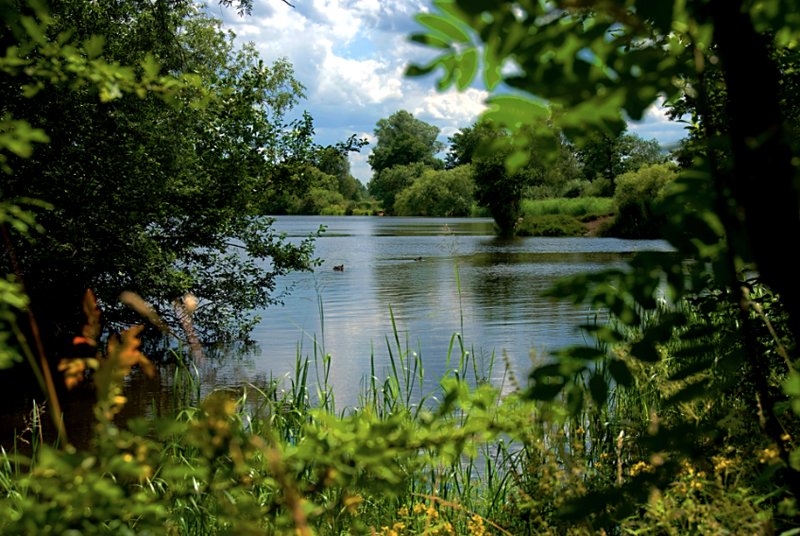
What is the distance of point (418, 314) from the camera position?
14023 millimetres

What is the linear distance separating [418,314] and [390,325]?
1309mm

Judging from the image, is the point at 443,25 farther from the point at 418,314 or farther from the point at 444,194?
the point at 444,194

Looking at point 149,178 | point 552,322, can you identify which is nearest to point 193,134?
point 149,178

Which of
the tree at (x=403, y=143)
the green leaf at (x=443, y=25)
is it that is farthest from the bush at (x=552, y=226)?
the tree at (x=403, y=143)

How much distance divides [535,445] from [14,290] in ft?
7.32

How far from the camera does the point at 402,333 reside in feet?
39.8

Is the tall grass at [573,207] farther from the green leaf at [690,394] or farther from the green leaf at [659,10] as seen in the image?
the green leaf at [659,10]

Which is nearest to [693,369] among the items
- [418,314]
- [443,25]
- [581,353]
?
[581,353]

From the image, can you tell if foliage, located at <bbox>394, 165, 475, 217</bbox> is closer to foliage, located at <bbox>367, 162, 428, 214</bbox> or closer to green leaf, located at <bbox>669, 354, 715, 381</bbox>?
foliage, located at <bbox>367, 162, 428, 214</bbox>

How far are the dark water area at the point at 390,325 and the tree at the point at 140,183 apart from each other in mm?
964

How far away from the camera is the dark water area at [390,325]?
8906 mm

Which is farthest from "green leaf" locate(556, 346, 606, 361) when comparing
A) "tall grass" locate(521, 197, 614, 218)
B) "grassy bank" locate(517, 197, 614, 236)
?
"tall grass" locate(521, 197, 614, 218)

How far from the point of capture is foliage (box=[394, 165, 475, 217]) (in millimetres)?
79400

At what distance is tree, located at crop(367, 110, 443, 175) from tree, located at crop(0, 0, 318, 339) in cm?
10274
